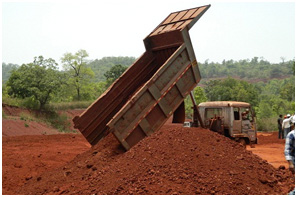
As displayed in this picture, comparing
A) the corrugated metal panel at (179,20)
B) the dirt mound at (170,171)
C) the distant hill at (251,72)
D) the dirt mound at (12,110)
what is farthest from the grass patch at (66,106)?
the distant hill at (251,72)

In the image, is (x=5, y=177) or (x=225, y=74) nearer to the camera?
(x=5, y=177)

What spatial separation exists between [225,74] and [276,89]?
32.6 metres

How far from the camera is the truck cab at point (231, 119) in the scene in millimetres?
13386

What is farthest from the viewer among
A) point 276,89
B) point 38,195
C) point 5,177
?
point 276,89

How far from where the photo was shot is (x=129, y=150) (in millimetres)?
9289

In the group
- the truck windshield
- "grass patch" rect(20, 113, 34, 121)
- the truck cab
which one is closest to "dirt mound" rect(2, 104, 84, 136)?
"grass patch" rect(20, 113, 34, 121)

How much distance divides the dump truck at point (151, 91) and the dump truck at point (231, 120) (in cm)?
231

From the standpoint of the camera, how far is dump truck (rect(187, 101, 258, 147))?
13383 mm

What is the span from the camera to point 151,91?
975cm

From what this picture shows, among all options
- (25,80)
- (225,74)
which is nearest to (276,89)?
(225,74)

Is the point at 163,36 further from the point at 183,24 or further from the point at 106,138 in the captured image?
the point at 106,138

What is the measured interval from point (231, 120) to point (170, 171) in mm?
5723

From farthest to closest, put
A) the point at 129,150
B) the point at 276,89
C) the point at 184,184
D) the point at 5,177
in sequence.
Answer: the point at 276,89
the point at 5,177
the point at 129,150
the point at 184,184

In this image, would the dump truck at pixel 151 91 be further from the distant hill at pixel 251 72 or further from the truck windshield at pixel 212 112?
the distant hill at pixel 251 72
